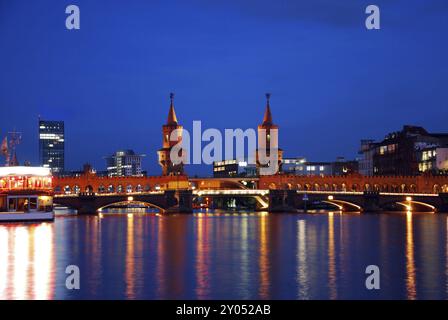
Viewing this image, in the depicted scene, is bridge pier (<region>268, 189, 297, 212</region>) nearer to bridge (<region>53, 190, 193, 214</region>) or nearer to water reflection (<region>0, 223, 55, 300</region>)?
bridge (<region>53, 190, 193, 214</region>)

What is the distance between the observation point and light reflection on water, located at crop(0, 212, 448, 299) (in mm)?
45031

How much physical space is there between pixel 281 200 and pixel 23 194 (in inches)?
2354

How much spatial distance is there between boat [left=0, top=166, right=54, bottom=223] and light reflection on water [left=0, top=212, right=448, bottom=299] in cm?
1547

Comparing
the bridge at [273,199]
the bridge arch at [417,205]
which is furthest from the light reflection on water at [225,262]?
the bridge arch at [417,205]

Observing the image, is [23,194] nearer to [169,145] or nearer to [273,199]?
[273,199]

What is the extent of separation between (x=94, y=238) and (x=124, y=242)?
550 centimetres

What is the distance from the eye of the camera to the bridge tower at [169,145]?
188m

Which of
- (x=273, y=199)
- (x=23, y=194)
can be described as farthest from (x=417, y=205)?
(x=23, y=194)

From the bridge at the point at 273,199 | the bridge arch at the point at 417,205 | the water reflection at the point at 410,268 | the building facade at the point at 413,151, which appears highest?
the building facade at the point at 413,151

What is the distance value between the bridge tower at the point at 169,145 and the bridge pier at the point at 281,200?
1533 inches

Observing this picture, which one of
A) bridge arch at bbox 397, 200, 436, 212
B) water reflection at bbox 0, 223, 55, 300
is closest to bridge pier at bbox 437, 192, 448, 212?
bridge arch at bbox 397, 200, 436, 212

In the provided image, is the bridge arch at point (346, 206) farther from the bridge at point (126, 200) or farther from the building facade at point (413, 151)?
the bridge at point (126, 200)

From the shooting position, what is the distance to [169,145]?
7505 inches
